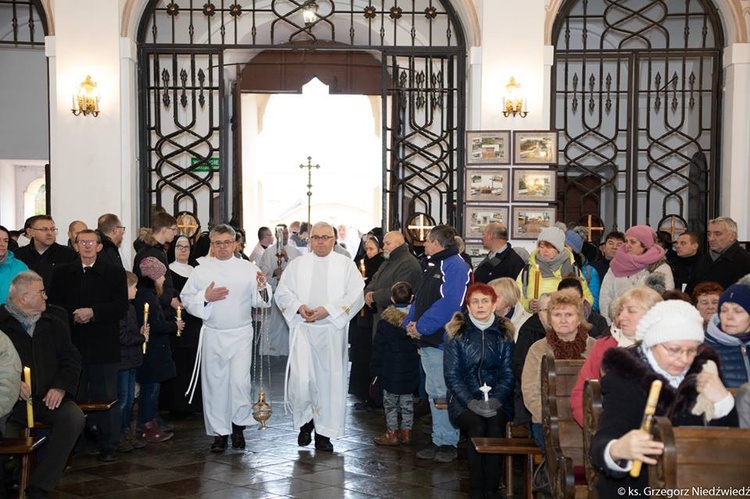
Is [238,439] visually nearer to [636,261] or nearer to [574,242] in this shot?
[636,261]

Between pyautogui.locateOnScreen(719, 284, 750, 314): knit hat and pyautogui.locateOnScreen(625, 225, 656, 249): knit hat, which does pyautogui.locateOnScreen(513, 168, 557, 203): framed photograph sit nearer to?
pyautogui.locateOnScreen(625, 225, 656, 249): knit hat

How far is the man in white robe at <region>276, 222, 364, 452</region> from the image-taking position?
325 inches

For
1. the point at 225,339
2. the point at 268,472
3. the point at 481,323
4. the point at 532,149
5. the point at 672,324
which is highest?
the point at 532,149

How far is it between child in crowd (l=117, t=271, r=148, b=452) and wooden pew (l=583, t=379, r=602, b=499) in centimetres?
433

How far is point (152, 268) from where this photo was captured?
8.49 meters

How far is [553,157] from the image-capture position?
Answer: 1292cm

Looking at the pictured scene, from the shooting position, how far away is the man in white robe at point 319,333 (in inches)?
325

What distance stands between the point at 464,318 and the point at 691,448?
335cm

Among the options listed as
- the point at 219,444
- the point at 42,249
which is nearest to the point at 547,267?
the point at 219,444

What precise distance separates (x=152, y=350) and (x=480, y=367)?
311cm

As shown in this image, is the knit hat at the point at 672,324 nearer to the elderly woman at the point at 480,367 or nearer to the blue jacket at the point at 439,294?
the elderly woman at the point at 480,367

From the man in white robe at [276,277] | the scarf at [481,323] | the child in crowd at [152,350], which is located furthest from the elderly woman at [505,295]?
the man in white robe at [276,277]

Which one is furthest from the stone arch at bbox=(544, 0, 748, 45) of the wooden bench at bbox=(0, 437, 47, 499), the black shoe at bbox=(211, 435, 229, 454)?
the wooden bench at bbox=(0, 437, 47, 499)

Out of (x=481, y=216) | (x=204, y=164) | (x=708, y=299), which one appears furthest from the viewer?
(x=204, y=164)
